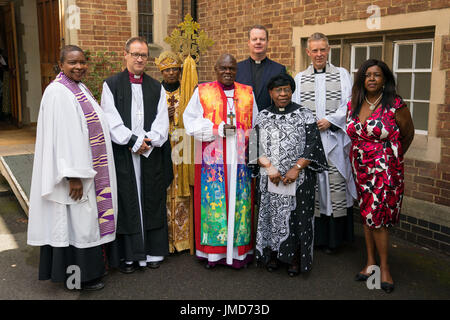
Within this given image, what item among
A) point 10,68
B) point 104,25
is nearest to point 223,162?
point 104,25

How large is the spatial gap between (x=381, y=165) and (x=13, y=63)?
937 cm

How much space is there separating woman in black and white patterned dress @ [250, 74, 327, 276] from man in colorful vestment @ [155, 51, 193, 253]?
3.13 feet

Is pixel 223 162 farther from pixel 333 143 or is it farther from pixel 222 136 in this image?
pixel 333 143

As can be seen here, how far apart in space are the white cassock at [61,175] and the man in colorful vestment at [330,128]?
2.30 m

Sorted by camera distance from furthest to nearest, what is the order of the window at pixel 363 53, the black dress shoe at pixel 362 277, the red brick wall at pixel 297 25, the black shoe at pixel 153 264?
1. the window at pixel 363 53
2. the red brick wall at pixel 297 25
3. the black shoe at pixel 153 264
4. the black dress shoe at pixel 362 277

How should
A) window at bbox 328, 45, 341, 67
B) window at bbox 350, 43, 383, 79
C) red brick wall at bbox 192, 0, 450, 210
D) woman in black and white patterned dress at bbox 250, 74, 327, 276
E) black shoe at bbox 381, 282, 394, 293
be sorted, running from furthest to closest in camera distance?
window at bbox 328, 45, 341, 67 → window at bbox 350, 43, 383, 79 → red brick wall at bbox 192, 0, 450, 210 → woman in black and white patterned dress at bbox 250, 74, 327, 276 → black shoe at bbox 381, 282, 394, 293

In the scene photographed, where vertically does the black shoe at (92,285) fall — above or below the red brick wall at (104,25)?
below

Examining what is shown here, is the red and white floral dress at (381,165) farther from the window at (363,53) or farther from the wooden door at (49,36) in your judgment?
the wooden door at (49,36)

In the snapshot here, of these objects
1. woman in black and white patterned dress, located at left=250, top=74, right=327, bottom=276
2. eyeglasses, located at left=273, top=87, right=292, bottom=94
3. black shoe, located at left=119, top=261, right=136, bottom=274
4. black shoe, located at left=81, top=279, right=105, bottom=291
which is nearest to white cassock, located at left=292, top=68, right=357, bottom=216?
woman in black and white patterned dress, located at left=250, top=74, right=327, bottom=276

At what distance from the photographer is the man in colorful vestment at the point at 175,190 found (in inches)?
184

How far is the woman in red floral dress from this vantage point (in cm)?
379

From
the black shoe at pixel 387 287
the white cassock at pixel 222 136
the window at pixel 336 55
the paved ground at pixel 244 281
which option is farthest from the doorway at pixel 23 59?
the black shoe at pixel 387 287

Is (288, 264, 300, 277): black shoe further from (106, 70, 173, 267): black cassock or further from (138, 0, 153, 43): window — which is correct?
(138, 0, 153, 43): window

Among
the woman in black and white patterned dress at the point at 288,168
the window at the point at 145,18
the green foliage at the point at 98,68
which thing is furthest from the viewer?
the window at the point at 145,18
